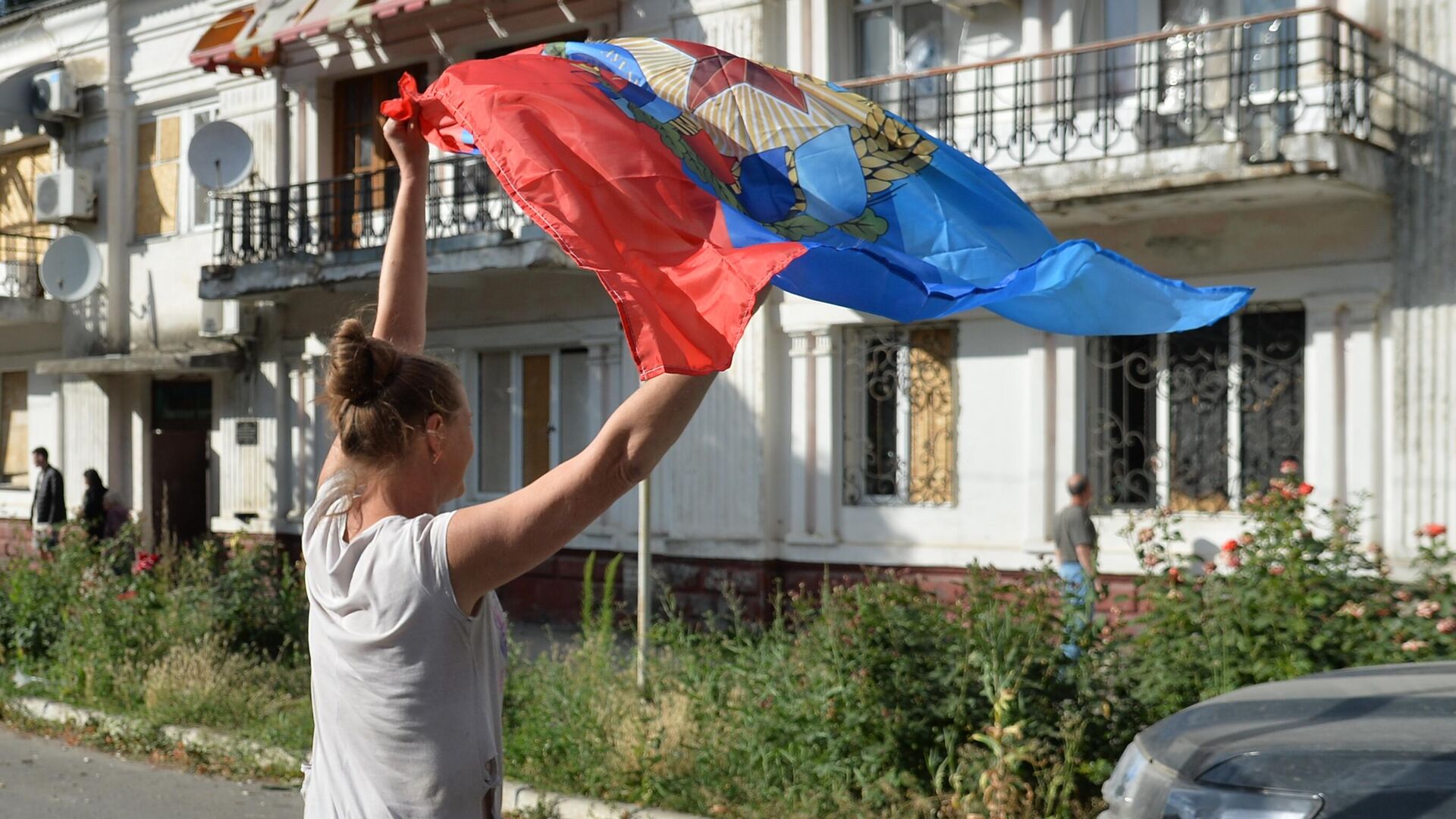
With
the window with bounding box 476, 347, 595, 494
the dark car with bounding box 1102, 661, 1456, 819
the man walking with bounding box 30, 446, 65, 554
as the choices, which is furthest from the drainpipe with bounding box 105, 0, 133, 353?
the dark car with bounding box 1102, 661, 1456, 819

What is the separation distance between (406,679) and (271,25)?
700 inches

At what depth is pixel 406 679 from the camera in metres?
2.45

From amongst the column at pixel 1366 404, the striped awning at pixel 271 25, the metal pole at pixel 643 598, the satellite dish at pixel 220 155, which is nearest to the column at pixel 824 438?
the column at pixel 1366 404

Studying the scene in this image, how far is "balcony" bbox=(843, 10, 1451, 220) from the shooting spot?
11.6m

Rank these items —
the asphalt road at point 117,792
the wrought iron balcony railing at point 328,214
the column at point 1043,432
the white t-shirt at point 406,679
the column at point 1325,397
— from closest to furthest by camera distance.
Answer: the white t-shirt at point 406,679 < the asphalt road at point 117,792 < the column at point 1325,397 < the column at point 1043,432 < the wrought iron balcony railing at point 328,214

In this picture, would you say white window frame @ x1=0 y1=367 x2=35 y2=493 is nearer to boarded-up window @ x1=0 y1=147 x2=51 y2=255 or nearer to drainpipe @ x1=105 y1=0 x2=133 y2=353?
boarded-up window @ x1=0 y1=147 x2=51 y2=255

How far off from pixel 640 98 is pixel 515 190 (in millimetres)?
834

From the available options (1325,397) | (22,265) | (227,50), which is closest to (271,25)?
(227,50)

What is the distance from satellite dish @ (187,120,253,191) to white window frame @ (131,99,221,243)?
1100mm

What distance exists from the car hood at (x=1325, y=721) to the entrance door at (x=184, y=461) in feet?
63.0

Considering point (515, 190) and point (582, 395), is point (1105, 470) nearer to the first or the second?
point (582, 395)

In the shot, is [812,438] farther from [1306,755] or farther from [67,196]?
[67,196]

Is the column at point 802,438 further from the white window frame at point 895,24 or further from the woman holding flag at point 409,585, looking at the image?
the woman holding flag at point 409,585

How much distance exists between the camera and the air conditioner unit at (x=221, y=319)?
20.2m
